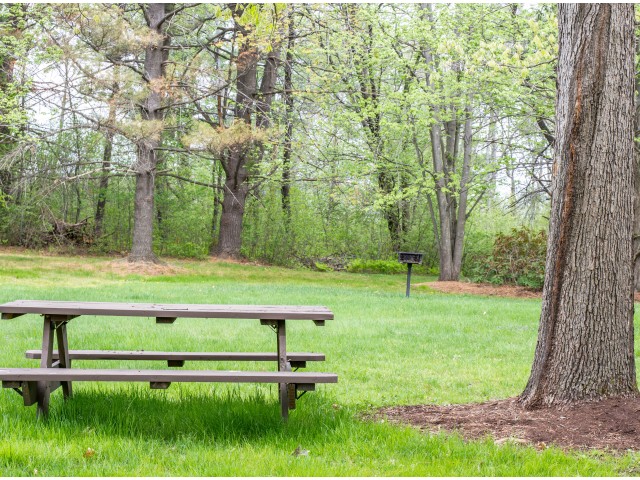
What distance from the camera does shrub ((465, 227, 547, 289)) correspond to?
18859 mm

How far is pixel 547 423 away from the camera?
4.77m

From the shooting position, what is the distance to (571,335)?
195 inches

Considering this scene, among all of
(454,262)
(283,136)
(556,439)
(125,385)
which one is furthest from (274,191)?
(556,439)

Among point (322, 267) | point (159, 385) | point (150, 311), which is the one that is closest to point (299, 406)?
point (159, 385)

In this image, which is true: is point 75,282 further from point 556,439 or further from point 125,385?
point 556,439

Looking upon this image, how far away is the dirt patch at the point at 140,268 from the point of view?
19297mm

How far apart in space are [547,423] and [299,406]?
5.83 feet

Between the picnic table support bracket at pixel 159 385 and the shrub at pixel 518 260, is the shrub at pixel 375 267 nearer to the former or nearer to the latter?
the shrub at pixel 518 260

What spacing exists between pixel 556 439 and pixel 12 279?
14637 millimetres

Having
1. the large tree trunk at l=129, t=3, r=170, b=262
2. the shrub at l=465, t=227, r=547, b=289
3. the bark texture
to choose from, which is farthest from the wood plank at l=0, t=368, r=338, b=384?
the bark texture

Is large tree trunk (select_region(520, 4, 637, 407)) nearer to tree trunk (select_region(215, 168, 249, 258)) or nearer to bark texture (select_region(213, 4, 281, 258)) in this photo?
bark texture (select_region(213, 4, 281, 258))

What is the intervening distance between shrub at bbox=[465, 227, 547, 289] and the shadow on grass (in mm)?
14484

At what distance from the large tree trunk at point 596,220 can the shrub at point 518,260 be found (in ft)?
46.3

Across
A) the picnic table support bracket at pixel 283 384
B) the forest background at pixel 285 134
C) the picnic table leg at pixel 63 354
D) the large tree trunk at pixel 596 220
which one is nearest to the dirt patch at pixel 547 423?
the large tree trunk at pixel 596 220
